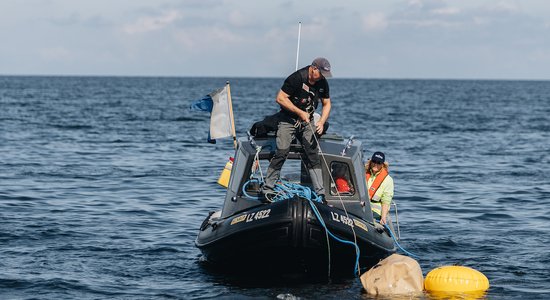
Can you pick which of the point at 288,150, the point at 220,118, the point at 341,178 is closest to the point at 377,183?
the point at 341,178

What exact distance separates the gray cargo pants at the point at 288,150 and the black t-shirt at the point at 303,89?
0.28 m

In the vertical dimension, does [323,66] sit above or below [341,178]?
above

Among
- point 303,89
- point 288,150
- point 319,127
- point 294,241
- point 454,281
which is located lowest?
point 454,281

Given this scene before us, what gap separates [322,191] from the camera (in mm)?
13758

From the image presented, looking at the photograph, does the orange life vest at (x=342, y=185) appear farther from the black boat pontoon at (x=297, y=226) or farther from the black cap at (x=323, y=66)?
the black cap at (x=323, y=66)

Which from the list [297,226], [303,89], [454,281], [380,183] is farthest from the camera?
[380,183]

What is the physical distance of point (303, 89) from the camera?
13.8m

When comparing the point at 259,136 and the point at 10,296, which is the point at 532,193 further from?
the point at 10,296

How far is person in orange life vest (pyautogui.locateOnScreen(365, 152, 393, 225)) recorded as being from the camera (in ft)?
50.1

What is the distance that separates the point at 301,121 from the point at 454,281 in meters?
3.30

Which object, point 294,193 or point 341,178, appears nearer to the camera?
point 294,193

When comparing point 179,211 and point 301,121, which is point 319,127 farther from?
point 179,211

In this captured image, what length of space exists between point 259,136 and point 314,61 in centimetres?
189

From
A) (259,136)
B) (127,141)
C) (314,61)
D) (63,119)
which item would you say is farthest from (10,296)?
(63,119)
